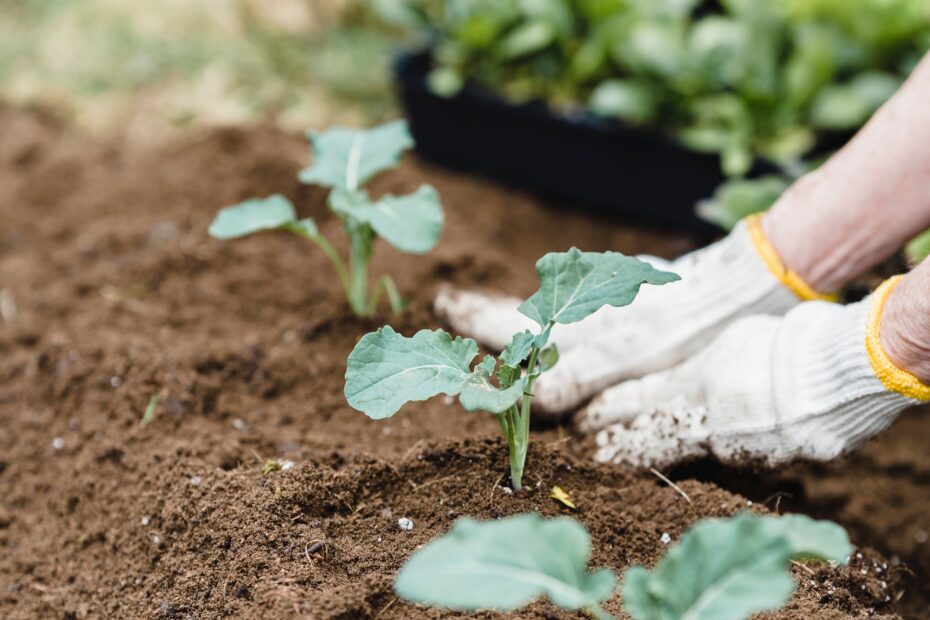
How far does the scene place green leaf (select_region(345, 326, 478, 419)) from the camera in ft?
4.10

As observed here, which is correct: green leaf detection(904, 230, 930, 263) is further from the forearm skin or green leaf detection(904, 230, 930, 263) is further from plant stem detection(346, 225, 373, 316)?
plant stem detection(346, 225, 373, 316)

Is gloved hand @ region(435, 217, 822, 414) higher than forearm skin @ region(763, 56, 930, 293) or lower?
lower

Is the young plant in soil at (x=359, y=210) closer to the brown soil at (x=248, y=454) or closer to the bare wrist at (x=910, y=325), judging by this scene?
the brown soil at (x=248, y=454)

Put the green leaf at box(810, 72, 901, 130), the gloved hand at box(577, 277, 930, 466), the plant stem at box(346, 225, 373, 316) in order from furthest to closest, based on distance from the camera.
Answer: the green leaf at box(810, 72, 901, 130), the plant stem at box(346, 225, 373, 316), the gloved hand at box(577, 277, 930, 466)

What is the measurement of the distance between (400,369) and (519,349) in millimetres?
183

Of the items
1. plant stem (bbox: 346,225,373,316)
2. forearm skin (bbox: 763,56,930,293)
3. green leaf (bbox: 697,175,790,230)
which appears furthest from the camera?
green leaf (bbox: 697,175,790,230)

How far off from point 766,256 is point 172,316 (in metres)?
1.35

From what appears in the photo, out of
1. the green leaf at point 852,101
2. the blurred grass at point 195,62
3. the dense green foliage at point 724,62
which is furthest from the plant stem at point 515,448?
the blurred grass at point 195,62

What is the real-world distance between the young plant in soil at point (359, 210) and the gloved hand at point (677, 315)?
390 mm

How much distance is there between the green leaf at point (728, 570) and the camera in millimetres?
882

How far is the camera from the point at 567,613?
1219mm

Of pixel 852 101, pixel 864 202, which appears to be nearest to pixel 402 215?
pixel 864 202


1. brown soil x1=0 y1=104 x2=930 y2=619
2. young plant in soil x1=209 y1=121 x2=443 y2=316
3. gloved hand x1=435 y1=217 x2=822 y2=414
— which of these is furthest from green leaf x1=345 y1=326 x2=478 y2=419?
gloved hand x1=435 y1=217 x2=822 y2=414

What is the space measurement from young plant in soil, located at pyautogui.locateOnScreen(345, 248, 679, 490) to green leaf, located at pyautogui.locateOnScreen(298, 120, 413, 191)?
23.9 inches
